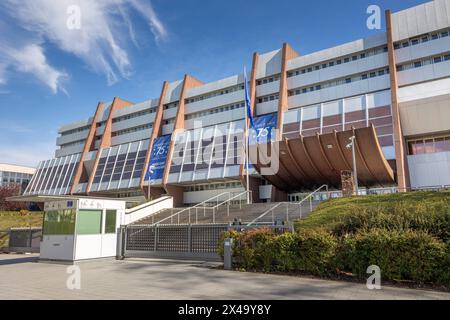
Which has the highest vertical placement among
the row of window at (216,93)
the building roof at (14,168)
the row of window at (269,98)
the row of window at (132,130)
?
the row of window at (216,93)

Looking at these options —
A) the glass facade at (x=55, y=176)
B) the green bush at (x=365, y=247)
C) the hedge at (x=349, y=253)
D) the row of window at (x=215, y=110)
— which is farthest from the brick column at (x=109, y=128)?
the green bush at (x=365, y=247)

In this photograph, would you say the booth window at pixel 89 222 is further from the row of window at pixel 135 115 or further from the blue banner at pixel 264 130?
the row of window at pixel 135 115

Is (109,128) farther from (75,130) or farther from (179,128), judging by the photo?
(179,128)

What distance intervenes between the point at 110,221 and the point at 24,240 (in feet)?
24.7

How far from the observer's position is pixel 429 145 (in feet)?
98.4

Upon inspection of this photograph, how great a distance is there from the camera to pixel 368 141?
74.1 ft

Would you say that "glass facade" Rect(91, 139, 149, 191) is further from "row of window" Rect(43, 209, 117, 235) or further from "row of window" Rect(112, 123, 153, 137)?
"row of window" Rect(43, 209, 117, 235)

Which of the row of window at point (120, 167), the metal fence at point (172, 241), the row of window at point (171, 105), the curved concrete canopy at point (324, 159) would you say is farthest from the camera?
the row of window at point (171, 105)

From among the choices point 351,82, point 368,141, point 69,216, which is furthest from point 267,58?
point 69,216

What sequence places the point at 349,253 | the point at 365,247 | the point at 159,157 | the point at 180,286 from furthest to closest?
1. the point at 159,157
2. the point at 349,253
3. the point at 365,247
4. the point at 180,286

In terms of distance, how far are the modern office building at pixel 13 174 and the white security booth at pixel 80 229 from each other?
72687 millimetres

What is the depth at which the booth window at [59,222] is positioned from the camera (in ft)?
45.9

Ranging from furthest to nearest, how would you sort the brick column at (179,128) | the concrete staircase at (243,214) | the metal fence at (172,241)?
the brick column at (179,128)
the concrete staircase at (243,214)
the metal fence at (172,241)

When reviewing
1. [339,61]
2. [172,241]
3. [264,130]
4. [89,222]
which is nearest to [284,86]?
[264,130]
